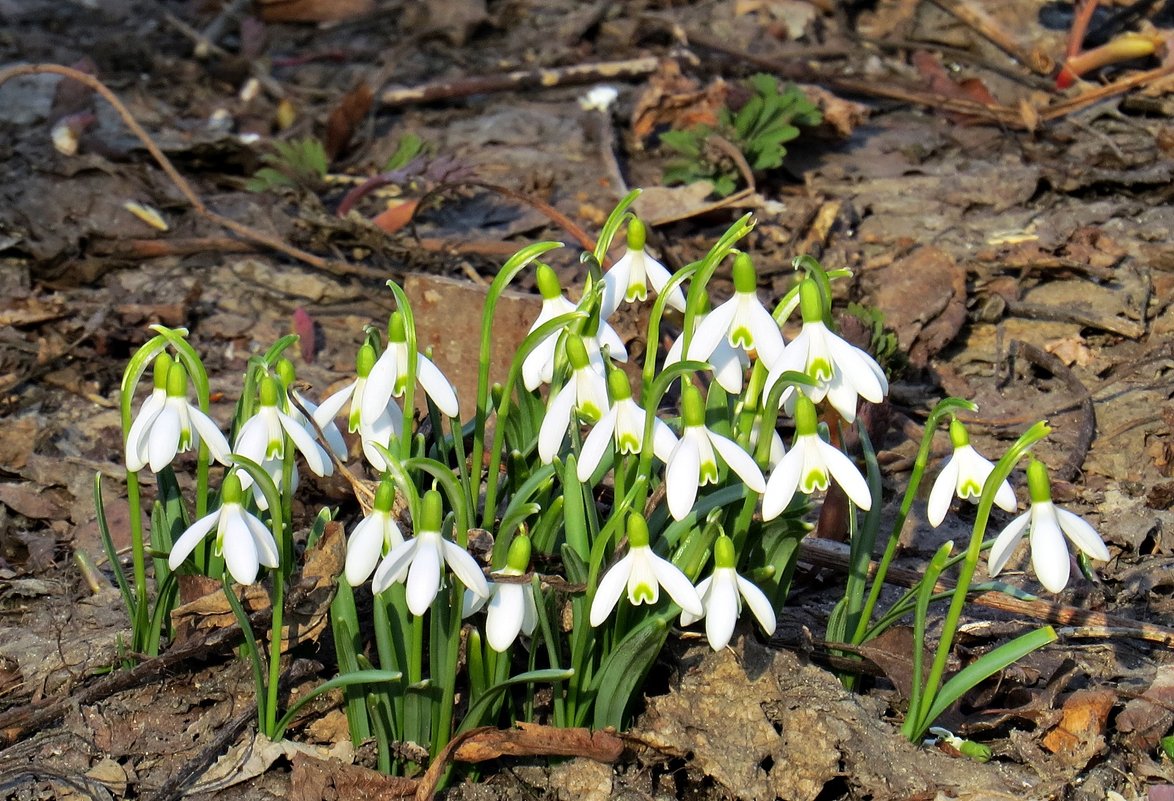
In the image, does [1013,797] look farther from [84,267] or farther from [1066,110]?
[1066,110]

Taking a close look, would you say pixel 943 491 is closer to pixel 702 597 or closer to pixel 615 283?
pixel 702 597

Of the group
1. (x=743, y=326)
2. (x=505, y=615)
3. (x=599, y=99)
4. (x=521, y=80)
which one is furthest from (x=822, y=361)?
(x=521, y=80)

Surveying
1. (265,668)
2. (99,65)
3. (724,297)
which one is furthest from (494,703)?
(99,65)

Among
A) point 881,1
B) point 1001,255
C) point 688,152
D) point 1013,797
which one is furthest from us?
point 881,1

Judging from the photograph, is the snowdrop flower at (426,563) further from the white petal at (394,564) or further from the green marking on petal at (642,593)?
the green marking on petal at (642,593)

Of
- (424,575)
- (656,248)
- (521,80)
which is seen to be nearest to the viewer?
(424,575)

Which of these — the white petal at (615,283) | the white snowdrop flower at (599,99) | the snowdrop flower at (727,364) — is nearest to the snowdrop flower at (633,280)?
the white petal at (615,283)

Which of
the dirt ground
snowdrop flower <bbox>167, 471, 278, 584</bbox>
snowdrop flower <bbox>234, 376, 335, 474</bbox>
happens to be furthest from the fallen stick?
snowdrop flower <bbox>167, 471, 278, 584</bbox>
